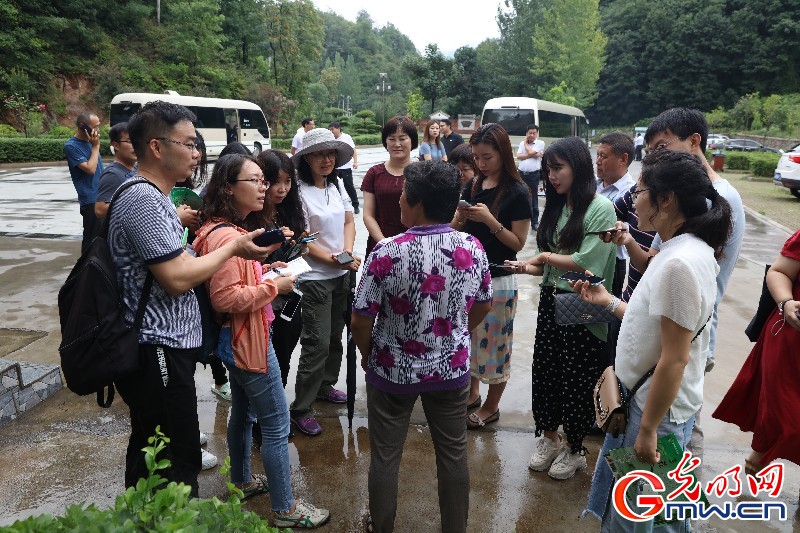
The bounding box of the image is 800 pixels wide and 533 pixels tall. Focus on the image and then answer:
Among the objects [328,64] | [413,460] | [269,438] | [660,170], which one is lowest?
[413,460]

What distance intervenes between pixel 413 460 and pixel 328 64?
9105 cm

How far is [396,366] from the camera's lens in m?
2.19

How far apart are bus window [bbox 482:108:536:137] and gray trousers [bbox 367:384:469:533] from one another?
2011 cm

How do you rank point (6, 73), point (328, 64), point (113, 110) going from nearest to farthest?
point (113, 110) < point (6, 73) < point (328, 64)

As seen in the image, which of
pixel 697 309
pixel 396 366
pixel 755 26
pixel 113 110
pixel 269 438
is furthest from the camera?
pixel 755 26

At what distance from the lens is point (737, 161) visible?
2320 cm

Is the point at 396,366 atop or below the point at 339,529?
atop

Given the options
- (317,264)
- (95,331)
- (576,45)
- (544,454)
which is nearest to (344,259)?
(317,264)

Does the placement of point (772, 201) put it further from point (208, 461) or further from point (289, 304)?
point (208, 461)

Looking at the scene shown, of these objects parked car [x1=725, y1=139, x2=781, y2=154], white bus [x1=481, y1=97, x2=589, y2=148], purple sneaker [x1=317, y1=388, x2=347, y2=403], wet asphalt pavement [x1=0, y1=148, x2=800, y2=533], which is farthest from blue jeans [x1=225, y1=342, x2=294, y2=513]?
parked car [x1=725, y1=139, x2=781, y2=154]

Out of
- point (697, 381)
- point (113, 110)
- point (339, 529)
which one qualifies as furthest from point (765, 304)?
point (113, 110)

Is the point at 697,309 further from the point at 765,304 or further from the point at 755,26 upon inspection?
the point at 755,26

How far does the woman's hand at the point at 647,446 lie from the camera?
1881mm

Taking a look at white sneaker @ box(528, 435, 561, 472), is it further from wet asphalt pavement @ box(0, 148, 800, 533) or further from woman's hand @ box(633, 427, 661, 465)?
woman's hand @ box(633, 427, 661, 465)
